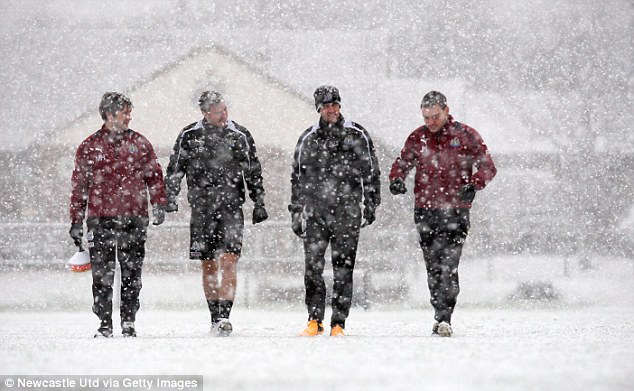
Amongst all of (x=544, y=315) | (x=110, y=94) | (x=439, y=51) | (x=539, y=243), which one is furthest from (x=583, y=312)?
(x=439, y=51)

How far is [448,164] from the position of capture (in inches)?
301

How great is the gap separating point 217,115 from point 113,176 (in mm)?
904

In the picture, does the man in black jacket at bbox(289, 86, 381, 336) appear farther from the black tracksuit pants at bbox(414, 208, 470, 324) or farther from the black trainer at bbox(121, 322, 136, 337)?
the black trainer at bbox(121, 322, 136, 337)

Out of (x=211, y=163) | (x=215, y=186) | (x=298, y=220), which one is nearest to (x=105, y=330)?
(x=215, y=186)

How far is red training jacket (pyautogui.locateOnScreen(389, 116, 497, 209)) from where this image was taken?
24.9 ft

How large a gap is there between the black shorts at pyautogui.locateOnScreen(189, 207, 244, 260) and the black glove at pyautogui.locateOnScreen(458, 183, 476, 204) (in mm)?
1698

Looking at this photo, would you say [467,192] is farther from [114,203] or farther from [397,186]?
[114,203]

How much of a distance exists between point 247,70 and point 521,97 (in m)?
22.2

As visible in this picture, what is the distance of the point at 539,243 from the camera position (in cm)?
4097

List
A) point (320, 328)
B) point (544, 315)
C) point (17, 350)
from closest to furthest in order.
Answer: point (17, 350) → point (320, 328) → point (544, 315)

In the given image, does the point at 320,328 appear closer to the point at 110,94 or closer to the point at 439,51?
the point at 110,94

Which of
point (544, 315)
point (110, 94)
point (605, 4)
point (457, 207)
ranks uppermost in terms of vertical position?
point (605, 4)

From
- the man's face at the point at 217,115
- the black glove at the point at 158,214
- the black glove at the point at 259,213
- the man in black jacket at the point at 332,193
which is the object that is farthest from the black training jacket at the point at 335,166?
the black glove at the point at 158,214

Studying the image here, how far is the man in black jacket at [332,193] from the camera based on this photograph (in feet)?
25.0
